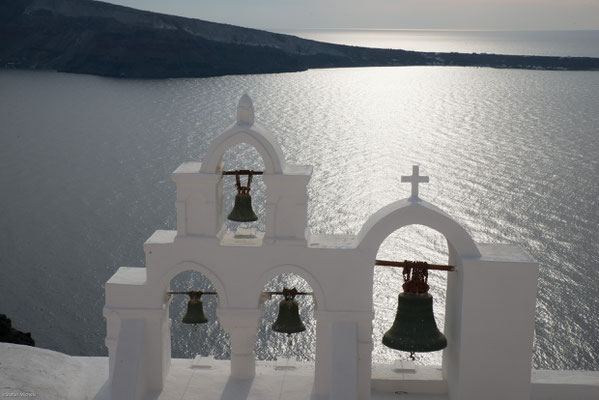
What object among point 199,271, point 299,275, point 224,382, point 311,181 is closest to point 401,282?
point 311,181

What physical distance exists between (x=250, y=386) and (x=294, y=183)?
312 centimetres

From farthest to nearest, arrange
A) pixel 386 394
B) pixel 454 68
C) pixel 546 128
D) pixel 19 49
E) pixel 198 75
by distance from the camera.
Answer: pixel 454 68 < pixel 19 49 < pixel 198 75 < pixel 546 128 < pixel 386 394

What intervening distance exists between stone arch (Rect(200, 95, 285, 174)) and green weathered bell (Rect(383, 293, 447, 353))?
2517mm

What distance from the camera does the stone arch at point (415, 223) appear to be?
389 inches

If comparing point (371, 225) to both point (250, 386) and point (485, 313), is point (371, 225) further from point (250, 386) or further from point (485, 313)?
point (250, 386)

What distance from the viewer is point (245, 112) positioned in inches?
407

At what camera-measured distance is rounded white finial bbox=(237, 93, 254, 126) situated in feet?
33.9

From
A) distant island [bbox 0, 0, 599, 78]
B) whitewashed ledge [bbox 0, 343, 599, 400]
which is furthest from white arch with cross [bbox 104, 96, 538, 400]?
distant island [bbox 0, 0, 599, 78]

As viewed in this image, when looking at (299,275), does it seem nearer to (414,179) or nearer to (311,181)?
(414,179)

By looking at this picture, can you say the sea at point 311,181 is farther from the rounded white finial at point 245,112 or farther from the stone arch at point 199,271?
the rounded white finial at point 245,112

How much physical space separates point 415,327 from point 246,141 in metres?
3.33

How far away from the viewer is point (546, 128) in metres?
Result: 71.3

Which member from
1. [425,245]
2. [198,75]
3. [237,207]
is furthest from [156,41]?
[237,207]

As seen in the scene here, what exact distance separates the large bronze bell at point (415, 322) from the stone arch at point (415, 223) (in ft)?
2.21
